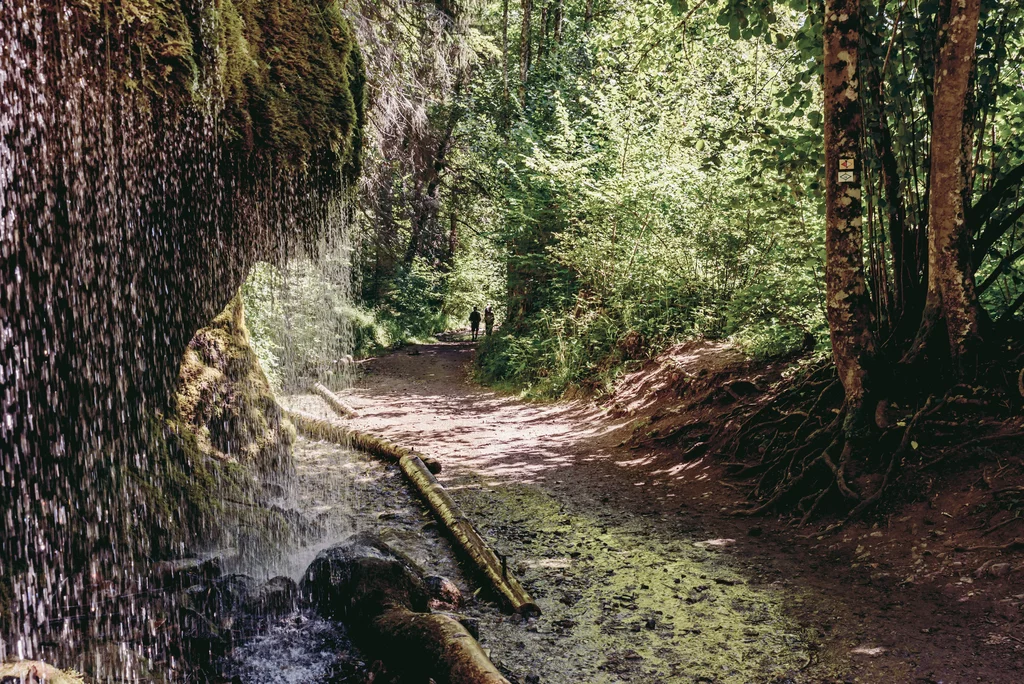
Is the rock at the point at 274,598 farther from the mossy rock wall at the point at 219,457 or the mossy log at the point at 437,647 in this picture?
the mossy rock wall at the point at 219,457

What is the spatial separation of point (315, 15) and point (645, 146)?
1162 cm

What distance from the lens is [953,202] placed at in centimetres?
698

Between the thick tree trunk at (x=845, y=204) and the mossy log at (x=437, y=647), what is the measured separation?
5.12 metres

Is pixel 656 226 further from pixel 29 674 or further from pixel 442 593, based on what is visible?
pixel 29 674

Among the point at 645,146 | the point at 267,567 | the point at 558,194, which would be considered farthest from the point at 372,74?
the point at 267,567

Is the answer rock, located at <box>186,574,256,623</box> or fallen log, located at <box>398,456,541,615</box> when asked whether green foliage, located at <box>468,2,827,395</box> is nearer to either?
fallen log, located at <box>398,456,541,615</box>

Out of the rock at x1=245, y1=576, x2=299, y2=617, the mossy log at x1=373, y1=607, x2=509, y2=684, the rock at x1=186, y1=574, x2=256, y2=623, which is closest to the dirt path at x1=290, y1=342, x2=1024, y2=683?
the mossy log at x1=373, y1=607, x2=509, y2=684

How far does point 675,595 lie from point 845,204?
4408 mm

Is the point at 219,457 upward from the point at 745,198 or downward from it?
downward

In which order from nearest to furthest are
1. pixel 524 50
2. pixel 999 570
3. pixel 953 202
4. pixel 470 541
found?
pixel 999 570
pixel 470 541
pixel 953 202
pixel 524 50

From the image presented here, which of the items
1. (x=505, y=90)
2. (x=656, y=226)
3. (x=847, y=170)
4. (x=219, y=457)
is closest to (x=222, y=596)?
(x=219, y=457)

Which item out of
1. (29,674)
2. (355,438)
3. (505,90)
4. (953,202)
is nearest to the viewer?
(29,674)

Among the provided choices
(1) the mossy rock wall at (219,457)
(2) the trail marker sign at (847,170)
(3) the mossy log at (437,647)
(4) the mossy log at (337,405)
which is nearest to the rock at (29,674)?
(3) the mossy log at (437,647)

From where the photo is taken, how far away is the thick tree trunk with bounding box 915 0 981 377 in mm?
6777
